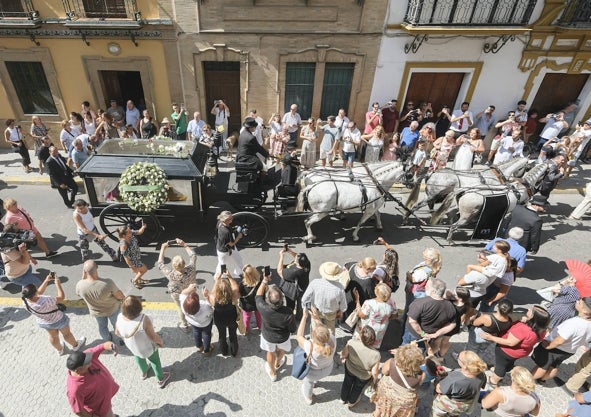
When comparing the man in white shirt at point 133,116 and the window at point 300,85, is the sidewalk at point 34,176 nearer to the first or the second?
the man in white shirt at point 133,116

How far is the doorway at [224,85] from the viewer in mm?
10867

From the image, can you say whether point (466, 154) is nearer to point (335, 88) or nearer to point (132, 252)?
point (335, 88)

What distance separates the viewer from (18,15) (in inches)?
387

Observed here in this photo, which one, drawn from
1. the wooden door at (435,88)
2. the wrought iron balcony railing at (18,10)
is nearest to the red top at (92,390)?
the wrought iron balcony railing at (18,10)

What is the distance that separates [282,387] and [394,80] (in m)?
9.15

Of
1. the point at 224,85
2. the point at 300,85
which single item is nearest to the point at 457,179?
the point at 300,85

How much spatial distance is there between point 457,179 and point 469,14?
527 centimetres

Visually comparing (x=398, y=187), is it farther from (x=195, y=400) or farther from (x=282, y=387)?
(x=195, y=400)

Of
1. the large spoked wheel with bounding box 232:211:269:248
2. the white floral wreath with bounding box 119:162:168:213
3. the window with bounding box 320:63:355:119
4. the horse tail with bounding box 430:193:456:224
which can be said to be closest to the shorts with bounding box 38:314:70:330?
the white floral wreath with bounding box 119:162:168:213

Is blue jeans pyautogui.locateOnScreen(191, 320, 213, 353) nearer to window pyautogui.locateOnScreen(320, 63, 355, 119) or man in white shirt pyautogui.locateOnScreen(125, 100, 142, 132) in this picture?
man in white shirt pyautogui.locateOnScreen(125, 100, 142, 132)

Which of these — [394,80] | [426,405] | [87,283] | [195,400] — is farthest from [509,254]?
[394,80]

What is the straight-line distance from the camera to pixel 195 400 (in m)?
4.80

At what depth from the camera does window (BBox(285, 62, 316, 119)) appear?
35.5 ft

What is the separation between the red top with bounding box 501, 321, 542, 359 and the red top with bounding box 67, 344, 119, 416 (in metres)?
4.60
